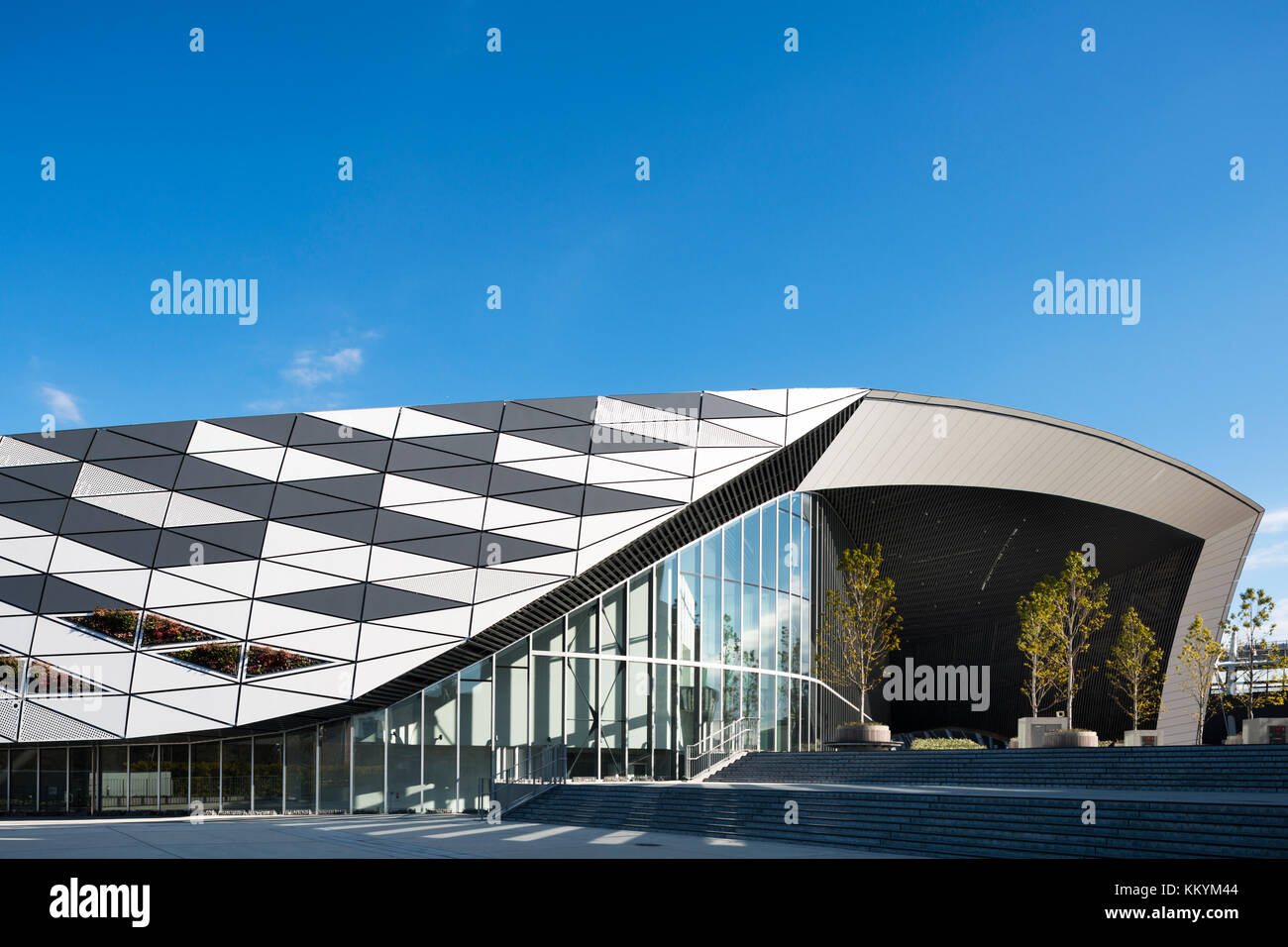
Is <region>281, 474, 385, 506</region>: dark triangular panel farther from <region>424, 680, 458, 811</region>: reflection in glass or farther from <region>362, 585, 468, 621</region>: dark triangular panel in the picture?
<region>424, 680, 458, 811</region>: reflection in glass

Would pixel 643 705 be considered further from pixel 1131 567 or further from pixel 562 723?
pixel 1131 567

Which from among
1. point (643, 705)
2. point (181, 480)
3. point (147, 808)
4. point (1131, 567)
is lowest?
point (147, 808)

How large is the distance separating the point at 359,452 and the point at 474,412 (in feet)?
10.9

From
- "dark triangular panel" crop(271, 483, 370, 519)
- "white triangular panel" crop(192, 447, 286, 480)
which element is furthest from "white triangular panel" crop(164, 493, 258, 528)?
"white triangular panel" crop(192, 447, 286, 480)

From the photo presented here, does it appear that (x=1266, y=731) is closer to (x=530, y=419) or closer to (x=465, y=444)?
(x=530, y=419)

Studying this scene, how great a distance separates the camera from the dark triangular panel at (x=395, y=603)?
25.2 m

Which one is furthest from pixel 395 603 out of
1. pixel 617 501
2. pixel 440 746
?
pixel 617 501

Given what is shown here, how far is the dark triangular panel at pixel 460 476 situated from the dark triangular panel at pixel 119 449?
286 inches

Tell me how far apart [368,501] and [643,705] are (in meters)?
9.17

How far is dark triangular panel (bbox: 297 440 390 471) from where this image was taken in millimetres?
28419

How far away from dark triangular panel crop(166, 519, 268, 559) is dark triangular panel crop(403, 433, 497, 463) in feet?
15.3

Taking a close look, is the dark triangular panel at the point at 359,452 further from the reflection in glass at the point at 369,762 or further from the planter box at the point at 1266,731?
the planter box at the point at 1266,731
